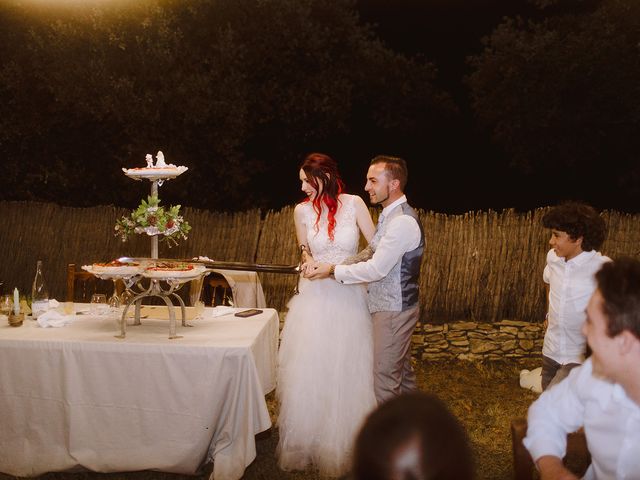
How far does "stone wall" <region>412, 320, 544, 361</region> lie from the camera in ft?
24.0

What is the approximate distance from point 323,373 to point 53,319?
175 centimetres

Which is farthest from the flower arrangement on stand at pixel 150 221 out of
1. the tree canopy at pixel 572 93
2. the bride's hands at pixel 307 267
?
the tree canopy at pixel 572 93

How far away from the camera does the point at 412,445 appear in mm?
949

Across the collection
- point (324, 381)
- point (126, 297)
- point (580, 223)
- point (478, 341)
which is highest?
point (580, 223)

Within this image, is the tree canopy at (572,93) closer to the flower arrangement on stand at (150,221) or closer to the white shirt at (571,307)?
the white shirt at (571,307)

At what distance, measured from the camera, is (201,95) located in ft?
35.4

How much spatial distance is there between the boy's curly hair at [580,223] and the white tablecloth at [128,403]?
1.88 metres

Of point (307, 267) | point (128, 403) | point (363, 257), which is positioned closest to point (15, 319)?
point (128, 403)

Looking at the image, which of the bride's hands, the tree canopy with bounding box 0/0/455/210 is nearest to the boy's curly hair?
the bride's hands

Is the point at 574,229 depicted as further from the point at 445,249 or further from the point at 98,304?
the point at 445,249

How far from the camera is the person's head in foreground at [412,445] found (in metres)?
0.94

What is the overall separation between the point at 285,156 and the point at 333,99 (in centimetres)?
146

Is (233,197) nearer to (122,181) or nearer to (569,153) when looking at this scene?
(122,181)

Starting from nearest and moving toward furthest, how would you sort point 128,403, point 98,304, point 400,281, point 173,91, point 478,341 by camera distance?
point 128,403
point 400,281
point 98,304
point 478,341
point 173,91
